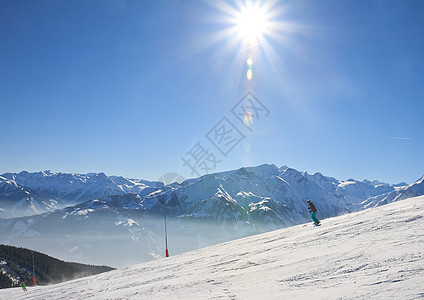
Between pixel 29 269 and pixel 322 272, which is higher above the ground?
pixel 29 269

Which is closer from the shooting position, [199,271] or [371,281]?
[371,281]

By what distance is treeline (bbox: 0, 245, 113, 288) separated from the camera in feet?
151

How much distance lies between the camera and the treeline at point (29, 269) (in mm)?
46047

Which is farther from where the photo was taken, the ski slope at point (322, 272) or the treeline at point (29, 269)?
the treeline at point (29, 269)

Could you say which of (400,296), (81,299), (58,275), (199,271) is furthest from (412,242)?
(58,275)

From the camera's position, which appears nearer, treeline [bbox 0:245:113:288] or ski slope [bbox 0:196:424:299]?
ski slope [bbox 0:196:424:299]

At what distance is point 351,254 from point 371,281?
238 cm

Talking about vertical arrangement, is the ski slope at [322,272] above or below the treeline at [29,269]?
below

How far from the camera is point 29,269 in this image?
170ft

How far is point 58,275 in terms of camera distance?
179ft

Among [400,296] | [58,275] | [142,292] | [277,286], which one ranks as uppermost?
[58,275]

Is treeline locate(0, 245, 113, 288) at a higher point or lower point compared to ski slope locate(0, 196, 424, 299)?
higher

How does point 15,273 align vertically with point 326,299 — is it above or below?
above

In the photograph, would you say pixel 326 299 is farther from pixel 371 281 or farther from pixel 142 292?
pixel 142 292
